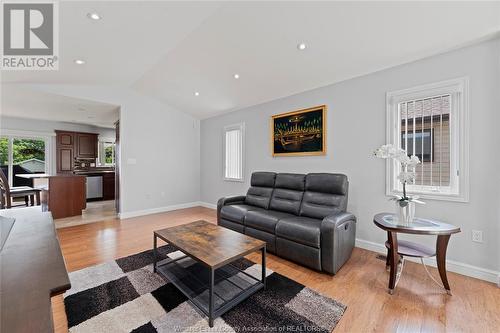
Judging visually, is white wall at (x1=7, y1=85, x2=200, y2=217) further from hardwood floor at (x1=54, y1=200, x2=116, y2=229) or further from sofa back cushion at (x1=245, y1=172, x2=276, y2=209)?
sofa back cushion at (x1=245, y1=172, x2=276, y2=209)

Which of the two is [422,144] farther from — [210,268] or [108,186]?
[108,186]

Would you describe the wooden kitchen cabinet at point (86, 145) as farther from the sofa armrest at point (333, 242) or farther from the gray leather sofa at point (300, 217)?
the sofa armrest at point (333, 242)

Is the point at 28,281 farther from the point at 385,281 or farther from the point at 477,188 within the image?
the point at 477,188

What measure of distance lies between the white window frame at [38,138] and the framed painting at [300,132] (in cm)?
670

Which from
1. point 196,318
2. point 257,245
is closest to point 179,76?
point 257,245

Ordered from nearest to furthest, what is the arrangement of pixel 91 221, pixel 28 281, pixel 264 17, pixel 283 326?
pixel 28 281, pixel 283 326, pixel 264 17, pixel 91 221

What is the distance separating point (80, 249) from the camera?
9.71 ft

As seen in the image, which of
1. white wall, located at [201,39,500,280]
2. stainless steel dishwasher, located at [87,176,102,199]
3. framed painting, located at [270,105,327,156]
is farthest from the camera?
stainless steel dishwasher, located at [87,176,102,199]

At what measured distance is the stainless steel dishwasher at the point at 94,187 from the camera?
6.32m

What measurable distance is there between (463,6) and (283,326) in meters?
3.16

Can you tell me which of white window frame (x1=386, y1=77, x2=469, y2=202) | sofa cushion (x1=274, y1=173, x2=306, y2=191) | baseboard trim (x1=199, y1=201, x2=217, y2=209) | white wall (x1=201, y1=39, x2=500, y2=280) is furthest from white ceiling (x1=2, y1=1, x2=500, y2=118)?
baseboard trim (x1=199, y1=201, x2=217, y2=209)

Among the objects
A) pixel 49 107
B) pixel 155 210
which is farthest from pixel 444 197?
pixel 49 107

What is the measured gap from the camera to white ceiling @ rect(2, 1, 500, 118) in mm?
2113

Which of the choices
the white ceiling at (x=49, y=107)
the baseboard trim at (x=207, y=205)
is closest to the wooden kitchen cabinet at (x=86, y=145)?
the white ceiling at (x=49, y=107)
